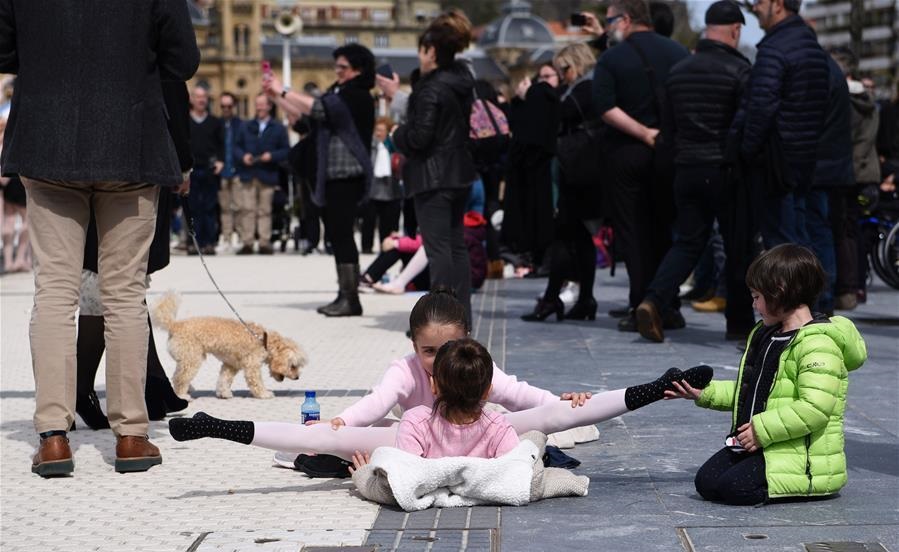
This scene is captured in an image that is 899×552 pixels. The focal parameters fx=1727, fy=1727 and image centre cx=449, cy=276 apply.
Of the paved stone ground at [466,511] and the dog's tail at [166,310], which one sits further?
the dog's tail at [166,310]

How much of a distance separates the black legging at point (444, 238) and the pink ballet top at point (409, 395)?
4174 millimetres

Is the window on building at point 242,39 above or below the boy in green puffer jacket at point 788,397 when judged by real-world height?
below

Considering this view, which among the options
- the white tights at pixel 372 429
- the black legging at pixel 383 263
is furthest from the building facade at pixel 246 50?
the white tights at pixel 372 429

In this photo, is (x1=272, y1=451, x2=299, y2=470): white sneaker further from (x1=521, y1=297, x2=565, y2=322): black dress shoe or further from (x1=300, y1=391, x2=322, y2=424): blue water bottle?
(x1=521, y1=297, x2=565, y2=322): black dress shoe

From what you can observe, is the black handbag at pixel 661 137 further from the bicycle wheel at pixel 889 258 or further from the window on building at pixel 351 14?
the window on building at pixel 351 14

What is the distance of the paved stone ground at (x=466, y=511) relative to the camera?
496cm

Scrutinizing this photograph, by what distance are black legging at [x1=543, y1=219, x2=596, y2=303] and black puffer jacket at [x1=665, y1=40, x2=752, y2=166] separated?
169 centimetres

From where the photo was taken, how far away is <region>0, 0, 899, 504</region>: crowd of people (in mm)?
5520

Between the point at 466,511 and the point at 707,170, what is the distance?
521cm

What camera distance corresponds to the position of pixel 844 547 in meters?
4.71

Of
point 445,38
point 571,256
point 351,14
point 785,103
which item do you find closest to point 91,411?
point 445,38

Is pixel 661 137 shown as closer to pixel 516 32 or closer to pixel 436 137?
pixel 436 137

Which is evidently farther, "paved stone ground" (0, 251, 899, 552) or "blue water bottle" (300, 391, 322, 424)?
"blue water bottle" (300, 391, 322, 424)

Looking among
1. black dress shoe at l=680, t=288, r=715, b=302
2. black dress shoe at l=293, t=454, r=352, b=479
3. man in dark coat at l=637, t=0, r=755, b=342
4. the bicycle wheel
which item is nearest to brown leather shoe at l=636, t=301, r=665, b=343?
man in dark coat at l=637, t=0, r=755, b=342
